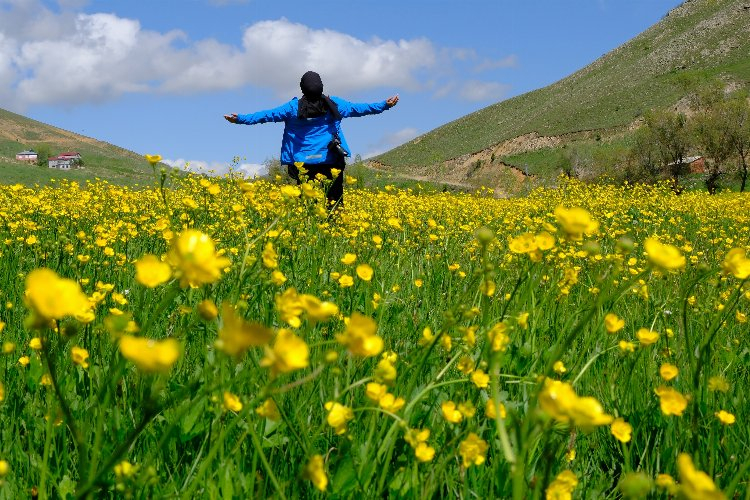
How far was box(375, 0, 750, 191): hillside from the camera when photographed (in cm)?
5172

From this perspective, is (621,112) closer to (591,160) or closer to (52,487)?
(591,160)

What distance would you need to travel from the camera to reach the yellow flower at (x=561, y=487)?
116cm

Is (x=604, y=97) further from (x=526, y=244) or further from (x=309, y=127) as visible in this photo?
(x=526, y=244)

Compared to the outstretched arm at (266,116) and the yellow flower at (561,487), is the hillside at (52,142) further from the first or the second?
the yellow flower at (561,487)

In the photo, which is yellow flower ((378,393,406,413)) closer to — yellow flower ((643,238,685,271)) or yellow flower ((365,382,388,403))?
yellow flower ((365,382,388,403))

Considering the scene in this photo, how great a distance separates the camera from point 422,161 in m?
67.0

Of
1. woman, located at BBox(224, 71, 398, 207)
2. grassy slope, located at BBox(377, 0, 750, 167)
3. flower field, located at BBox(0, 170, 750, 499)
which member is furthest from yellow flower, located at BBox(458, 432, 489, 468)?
grassy slope, located at BBox(377, 0, 750, 167)

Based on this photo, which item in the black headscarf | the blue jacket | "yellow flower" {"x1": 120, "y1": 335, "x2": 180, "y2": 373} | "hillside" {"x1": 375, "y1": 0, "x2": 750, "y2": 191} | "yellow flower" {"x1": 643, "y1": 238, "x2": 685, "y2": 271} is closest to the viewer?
"yellow flower" {"x1": 120, "y1": 335, "x2": 180, "y2": 373}

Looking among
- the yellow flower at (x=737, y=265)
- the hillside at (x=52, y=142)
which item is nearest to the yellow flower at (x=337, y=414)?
the yellow flower at (x=737, y=265)

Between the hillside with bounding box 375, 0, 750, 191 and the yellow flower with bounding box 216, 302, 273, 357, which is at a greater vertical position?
the hillside with bounding box 375, 0, 750, 191

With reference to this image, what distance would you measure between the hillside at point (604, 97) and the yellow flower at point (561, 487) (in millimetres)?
43363

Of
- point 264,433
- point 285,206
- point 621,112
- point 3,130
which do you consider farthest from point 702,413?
point 3,130

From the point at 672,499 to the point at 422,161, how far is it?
218 feet

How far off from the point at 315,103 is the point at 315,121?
21 centimetres
